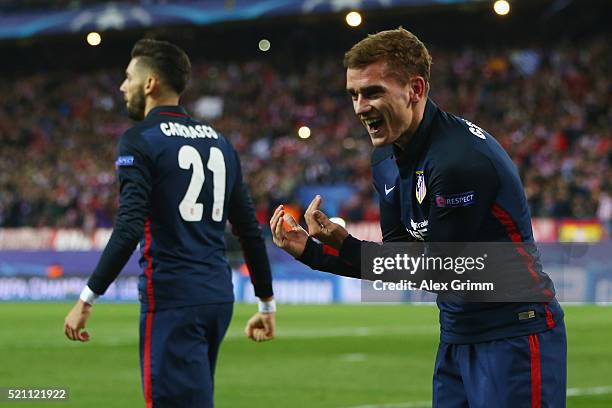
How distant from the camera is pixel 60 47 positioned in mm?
41625

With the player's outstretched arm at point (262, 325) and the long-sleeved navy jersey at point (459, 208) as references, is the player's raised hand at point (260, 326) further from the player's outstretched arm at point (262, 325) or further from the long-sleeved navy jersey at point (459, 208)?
the long-sleeved navy jersey at point (459, 208)

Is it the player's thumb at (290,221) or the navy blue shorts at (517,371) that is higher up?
the player's thumb at (290,221)

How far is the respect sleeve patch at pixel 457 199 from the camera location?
368cm

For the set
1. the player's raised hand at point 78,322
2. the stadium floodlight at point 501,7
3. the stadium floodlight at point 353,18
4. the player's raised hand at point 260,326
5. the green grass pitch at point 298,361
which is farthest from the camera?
the stadium floodlight at point 353,18

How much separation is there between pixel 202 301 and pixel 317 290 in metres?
19.0

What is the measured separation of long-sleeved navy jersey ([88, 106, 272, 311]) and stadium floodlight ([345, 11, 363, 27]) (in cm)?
2889

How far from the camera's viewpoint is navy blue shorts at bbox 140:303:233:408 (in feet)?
16.2

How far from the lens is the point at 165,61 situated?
5.39 m

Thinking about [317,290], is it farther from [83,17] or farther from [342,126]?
[83,17]

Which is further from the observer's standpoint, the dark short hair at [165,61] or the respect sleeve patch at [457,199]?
the dark short hair at [165,61]

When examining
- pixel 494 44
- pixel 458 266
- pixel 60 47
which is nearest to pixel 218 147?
pixel 458 266

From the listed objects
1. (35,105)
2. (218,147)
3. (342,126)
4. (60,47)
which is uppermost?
(60,47)

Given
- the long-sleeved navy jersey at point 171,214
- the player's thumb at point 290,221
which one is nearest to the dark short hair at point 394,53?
the player's thumb at point 290,221

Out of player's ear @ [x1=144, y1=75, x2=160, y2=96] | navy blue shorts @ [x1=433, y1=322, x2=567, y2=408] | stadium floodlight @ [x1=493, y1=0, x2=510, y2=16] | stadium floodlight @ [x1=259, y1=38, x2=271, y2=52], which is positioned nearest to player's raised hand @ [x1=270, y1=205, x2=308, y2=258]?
navy blue shorts @ [x1=433, y1=322, x2=567, y2=408]
